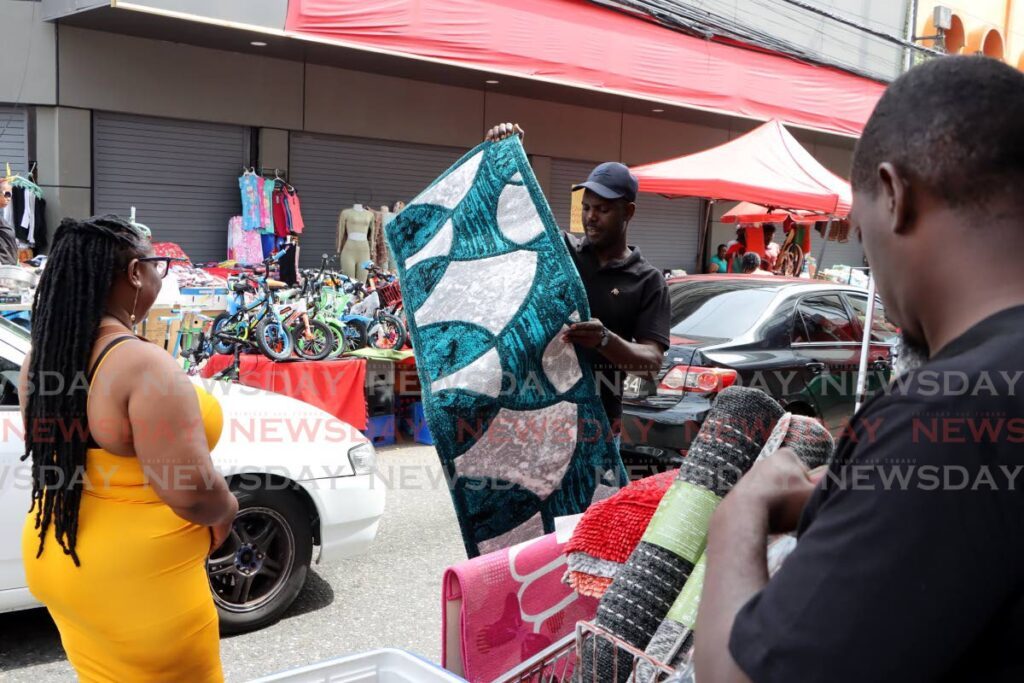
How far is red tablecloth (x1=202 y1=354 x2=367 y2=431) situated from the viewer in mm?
8492

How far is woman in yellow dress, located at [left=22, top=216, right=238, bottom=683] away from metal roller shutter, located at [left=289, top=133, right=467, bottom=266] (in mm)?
11621

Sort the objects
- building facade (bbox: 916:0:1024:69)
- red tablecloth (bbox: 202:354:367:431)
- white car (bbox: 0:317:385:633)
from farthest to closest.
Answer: building facade (bbox: 916:0:1024:69)
red tablecloth (bbox: 202:354:367:431)
white car (bbox: 0:317:385:633)

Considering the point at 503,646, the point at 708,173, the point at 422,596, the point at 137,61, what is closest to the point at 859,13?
the point at 708,173

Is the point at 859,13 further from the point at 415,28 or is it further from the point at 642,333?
the point at 642,333

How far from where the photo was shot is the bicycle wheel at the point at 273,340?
8.79 m

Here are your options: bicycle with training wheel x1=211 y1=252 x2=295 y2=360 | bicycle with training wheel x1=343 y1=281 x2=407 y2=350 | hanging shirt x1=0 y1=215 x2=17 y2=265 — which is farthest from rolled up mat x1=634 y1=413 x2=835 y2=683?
hanging shirt x1=0 y1=215 x2=17 y2=265

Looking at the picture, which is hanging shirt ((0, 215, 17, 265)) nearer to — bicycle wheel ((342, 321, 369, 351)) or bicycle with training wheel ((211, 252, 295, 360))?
bicycle with training wheel ((211, 252, 295, 360))

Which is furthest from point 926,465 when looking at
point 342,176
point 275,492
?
point 342,176

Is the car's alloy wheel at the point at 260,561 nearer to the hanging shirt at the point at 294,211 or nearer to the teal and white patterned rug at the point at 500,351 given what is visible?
the teal and white patterned rug at the point at 500,351

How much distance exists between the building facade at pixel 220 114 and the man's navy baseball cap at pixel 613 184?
318 inches

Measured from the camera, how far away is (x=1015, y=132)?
93cm

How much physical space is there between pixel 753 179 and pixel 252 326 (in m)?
6.03

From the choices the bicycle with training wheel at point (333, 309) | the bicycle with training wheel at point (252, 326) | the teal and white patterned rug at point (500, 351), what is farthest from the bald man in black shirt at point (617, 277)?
the bicycle with training wheel at point (333, 309)

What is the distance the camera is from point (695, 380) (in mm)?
6559
